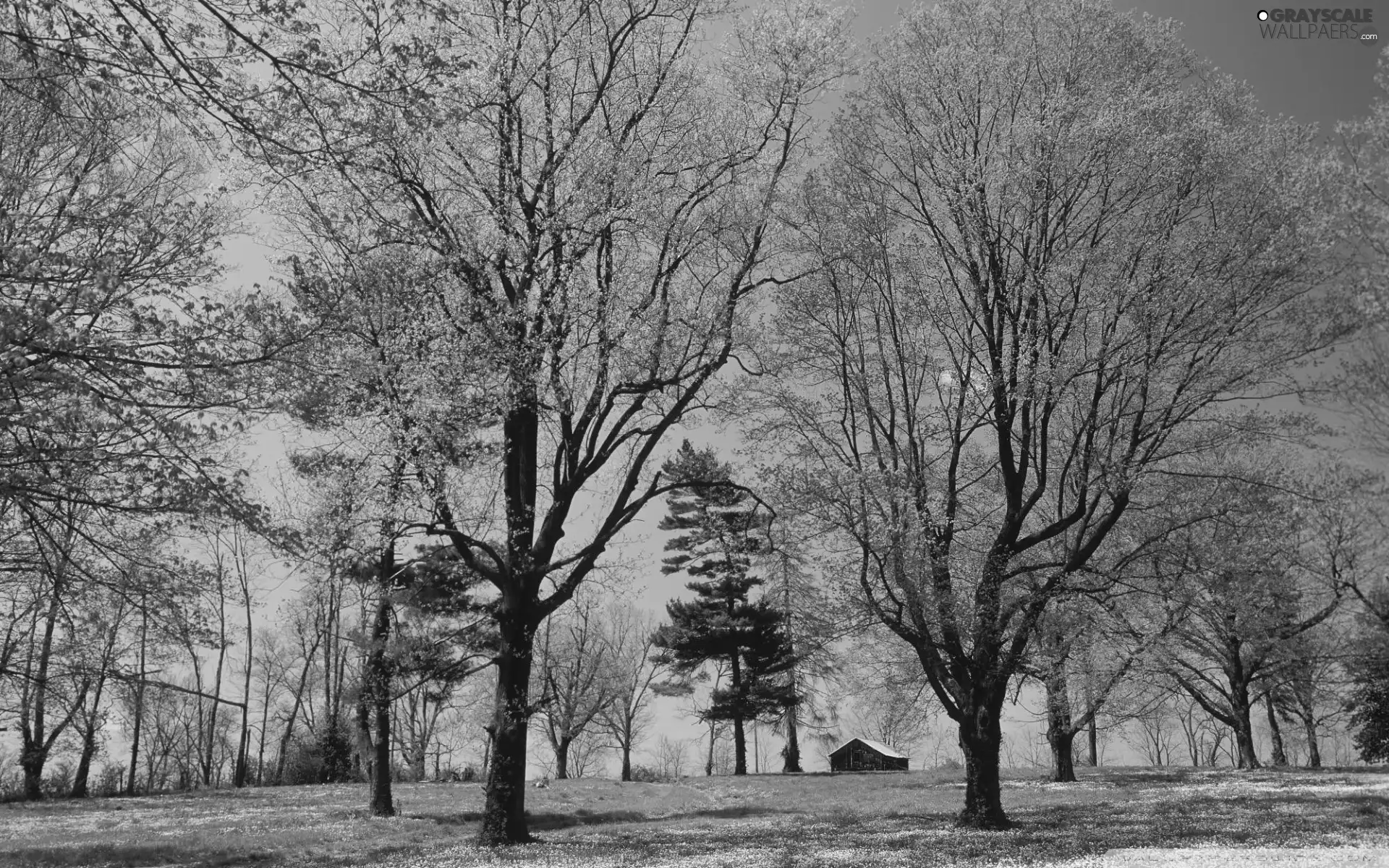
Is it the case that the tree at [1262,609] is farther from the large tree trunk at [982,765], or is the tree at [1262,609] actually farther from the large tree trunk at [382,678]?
the large tree trunk at [382,678]

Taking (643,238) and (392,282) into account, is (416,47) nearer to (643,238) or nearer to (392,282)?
(392,282)

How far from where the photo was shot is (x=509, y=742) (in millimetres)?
15266

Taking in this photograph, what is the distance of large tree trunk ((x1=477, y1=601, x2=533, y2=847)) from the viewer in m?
14.9

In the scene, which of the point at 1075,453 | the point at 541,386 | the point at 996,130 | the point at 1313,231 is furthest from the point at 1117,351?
the point at 541,386

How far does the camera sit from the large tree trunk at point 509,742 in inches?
586

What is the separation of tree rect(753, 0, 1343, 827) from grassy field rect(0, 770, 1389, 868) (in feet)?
11.3

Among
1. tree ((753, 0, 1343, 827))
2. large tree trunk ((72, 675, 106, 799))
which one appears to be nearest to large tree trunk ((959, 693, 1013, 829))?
tree ((753, 0, 1343, 827))

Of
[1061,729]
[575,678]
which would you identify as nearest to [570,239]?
[1061,729]

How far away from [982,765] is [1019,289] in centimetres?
963

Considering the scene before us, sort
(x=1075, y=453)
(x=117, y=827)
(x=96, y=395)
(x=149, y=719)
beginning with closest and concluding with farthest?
(x=96, y=395)
(x=1075, y=453)
(x=117, y=827)
(x=149, y=719)

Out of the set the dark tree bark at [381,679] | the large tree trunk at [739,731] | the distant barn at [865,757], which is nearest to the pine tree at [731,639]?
the large tree trunk at [739,731]

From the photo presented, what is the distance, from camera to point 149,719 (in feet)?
177

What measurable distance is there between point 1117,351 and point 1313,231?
385 centimetres

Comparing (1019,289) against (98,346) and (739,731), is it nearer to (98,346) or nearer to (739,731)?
(98,346)
